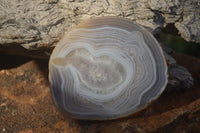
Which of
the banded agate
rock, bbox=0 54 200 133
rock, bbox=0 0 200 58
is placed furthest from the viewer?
rock, bbox=0 0 200 58

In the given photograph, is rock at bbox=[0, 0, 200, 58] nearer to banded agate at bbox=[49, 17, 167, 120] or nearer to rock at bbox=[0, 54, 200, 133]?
banded agate at bbox=[49, 17, 167, 120]

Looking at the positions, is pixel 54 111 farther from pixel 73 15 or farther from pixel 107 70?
pixel 73 15

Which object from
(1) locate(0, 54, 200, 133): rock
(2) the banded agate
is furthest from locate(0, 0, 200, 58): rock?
(1) locate(0, 54, 200, 133): rock

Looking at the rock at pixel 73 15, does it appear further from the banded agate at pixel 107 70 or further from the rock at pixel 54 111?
the rock at pixel 54 111

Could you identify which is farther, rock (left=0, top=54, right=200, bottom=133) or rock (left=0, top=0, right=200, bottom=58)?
rock (left=0, top=0, right=200, bottom=58)

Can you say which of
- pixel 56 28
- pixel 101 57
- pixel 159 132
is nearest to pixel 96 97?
pixel 101 57

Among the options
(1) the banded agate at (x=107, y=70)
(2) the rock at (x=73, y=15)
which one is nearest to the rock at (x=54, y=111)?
(1) the banded agate at (x=107, y=70)
